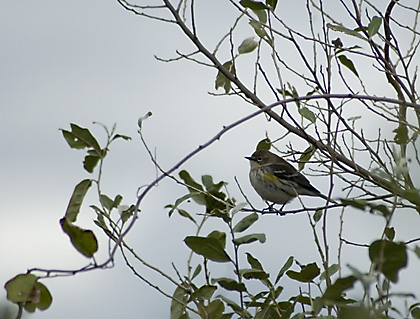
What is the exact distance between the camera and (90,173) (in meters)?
3.08

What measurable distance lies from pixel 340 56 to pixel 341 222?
0.92 metres

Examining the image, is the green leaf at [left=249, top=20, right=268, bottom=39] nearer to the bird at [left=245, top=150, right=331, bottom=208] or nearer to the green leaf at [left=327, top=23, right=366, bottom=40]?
the green leaf at [left=327, top=23, right=366, bottom=40]

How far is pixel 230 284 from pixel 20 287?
1.26 m

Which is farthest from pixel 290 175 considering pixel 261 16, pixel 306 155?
pixel 261 16

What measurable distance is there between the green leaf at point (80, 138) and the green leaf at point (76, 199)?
176 millimetres

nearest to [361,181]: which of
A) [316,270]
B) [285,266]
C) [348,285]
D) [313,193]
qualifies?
A: [285,266]

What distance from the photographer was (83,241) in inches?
81.7

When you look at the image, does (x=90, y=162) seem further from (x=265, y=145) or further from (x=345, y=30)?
(x=265, y=145)

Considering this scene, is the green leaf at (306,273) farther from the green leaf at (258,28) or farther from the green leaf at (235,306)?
the green leaf at (258,28)

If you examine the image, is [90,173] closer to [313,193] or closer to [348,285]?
[348,285]

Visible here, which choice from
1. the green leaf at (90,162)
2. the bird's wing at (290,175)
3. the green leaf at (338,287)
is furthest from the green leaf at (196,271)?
the bird's wing at (290,175)

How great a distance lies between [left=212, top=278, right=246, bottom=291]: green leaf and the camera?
3.12 m

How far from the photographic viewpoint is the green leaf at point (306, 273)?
2.90 meters

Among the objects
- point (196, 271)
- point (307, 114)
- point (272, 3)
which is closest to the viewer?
point (196, 271)
